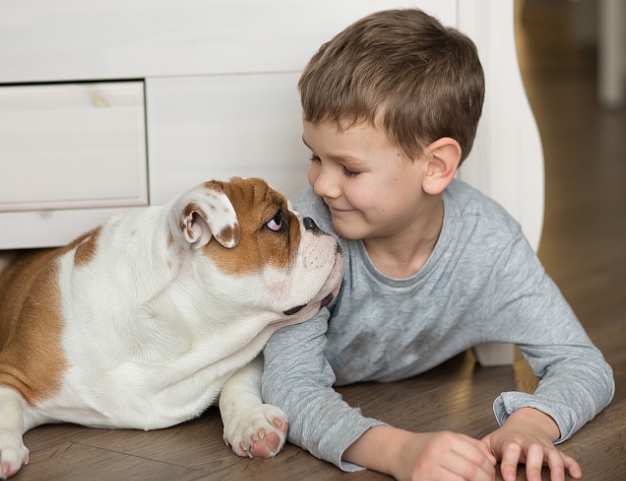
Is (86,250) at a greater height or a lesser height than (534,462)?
greater

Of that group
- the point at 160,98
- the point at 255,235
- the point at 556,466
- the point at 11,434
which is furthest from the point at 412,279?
the point at 11,434

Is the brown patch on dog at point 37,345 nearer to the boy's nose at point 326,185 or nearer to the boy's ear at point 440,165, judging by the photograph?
the boy's nose at point 326,185

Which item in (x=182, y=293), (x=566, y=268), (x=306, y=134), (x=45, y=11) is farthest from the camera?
(x=566, y=268)

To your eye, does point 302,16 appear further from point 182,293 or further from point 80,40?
point 182,293

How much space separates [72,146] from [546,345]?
860 millimetres

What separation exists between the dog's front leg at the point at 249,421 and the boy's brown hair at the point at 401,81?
416 mm

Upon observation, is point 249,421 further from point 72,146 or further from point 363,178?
point 72,146

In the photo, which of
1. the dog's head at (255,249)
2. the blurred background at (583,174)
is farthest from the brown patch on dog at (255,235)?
the blurred background at (583,174)

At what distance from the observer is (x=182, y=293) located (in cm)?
129

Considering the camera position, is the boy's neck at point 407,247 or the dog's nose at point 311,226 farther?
the boy's neck at point 407,247

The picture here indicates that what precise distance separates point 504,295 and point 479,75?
0.35 metres

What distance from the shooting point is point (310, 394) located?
1.31 metres

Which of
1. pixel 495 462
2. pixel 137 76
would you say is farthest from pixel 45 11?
pixel 495 462

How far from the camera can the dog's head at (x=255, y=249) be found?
48.7 inches
